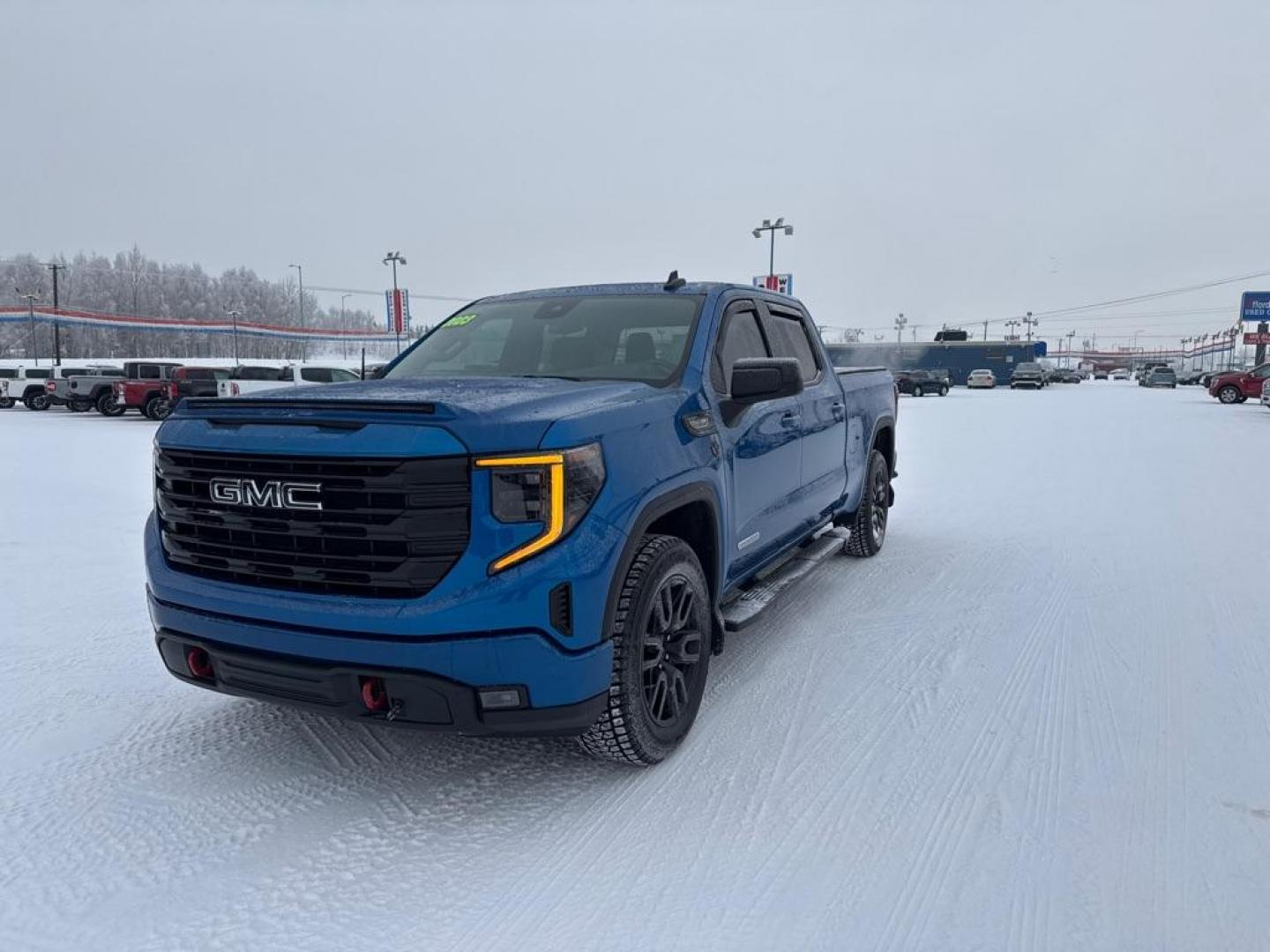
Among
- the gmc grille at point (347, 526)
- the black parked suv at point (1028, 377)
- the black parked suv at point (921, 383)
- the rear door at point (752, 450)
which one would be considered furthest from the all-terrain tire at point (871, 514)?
the black parked suv at point (1028, 377)

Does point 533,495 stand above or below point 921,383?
below

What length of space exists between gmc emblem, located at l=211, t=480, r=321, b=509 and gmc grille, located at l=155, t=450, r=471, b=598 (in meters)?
0.02

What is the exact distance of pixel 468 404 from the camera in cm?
279

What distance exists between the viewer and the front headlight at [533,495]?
102 inches

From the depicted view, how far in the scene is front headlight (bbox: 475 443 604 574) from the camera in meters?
2.60

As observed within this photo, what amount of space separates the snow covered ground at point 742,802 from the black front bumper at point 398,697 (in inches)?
16.0

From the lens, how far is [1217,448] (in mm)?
14578

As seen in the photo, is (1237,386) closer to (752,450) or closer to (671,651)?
(752,450)

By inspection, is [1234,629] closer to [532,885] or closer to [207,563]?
[532,885]

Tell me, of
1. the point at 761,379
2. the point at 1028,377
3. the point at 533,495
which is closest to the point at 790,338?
the point at 761,379

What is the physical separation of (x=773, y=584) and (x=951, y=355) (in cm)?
6787

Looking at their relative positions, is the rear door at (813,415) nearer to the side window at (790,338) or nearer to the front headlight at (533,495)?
the side window at (790,338)

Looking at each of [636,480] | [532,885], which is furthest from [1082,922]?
[636,480]

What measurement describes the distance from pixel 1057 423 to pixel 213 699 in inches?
843
